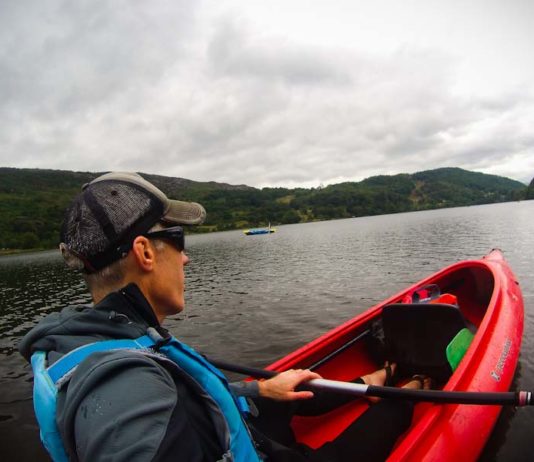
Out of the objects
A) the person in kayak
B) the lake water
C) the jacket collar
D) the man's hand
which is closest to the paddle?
the man's hand

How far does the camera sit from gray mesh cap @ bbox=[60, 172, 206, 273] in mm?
1806

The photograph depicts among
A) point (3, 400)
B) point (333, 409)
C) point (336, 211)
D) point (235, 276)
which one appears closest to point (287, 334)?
point (333, 409)

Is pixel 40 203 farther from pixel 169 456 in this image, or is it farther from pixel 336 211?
pixel 169 456

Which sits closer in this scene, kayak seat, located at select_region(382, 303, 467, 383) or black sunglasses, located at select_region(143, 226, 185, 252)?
black sunglasses, located at select_region(143, 226, 185, 252)

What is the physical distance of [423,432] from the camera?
3.35m

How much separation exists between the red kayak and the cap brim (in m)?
2.95

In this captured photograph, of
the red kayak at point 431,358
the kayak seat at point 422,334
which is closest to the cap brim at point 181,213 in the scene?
the red kayak at point 431,358

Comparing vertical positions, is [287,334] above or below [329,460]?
below

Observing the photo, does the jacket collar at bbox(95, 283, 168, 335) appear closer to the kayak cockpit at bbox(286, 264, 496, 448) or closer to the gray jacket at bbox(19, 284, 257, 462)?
the gray jacket at bbox(19, 284, 257, 462)

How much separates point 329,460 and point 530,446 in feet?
13.8

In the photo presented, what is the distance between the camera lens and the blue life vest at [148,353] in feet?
4.79

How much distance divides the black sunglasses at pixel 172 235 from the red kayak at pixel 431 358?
2.90 m

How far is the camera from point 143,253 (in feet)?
6.24

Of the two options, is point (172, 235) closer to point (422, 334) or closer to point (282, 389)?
point (282, 389)
